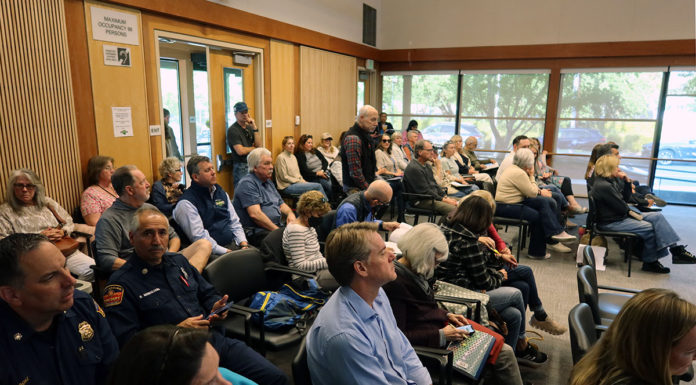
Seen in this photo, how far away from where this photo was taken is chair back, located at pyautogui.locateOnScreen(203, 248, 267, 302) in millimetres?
2712

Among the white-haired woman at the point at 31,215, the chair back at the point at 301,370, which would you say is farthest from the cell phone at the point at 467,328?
the white-haired woman at the point at 31,215

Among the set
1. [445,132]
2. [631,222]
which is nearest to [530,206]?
[631,222]

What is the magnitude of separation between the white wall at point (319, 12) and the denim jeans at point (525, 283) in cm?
440

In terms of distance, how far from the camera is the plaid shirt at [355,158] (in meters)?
5.16

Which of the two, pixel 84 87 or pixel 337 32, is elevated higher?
pixel 337 32

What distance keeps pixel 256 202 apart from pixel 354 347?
9.05ft

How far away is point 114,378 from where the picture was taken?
102cm

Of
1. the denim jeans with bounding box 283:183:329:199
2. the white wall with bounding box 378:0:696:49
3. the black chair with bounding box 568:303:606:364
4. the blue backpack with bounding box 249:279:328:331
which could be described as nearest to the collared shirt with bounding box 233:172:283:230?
the blue backpack with bounding box 249:279:328:331

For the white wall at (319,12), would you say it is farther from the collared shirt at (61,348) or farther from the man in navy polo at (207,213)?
Result: the collared shirt at (61,348)

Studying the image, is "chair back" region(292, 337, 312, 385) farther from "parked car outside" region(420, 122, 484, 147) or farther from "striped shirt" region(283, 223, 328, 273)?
"parked car outside" region(420, 122, 484, 147)

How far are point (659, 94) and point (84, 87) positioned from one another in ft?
30.2

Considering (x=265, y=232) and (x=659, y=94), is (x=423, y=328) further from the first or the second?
(x=659, y=94)

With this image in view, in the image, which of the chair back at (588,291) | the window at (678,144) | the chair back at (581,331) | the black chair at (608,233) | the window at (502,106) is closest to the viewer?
the chair back at (581,331)

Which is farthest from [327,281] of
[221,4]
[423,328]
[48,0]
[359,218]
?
[221,4]
